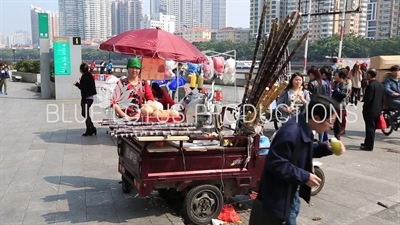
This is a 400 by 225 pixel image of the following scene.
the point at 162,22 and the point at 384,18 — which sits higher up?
the point at 384,18

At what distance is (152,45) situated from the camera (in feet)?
18.4

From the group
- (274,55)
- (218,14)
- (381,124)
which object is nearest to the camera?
(274,55)

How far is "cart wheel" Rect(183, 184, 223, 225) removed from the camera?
4.06 m

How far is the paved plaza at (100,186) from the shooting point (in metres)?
4.35

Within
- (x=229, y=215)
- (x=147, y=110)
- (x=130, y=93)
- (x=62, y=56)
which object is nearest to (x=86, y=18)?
(x=62, y=56)

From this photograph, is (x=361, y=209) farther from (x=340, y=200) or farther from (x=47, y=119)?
(x=47, y=119)

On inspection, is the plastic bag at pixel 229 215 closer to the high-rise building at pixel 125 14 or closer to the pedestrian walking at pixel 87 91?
the pedestrian walking at pixel 87 91

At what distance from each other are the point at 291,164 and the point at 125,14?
74.7m

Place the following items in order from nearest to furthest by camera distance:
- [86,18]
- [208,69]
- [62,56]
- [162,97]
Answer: [162,97]
[208,69]
[62,56]
[86,18]

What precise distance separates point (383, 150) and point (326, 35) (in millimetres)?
34068

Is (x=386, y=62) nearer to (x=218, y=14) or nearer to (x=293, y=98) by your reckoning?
(x=293, y=98)

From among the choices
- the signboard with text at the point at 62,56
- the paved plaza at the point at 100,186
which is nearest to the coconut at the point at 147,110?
the paved plaza at the point at 100,186

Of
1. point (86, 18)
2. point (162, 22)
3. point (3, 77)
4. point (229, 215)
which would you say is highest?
point (86, 18)

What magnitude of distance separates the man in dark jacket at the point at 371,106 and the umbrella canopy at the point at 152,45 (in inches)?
161
